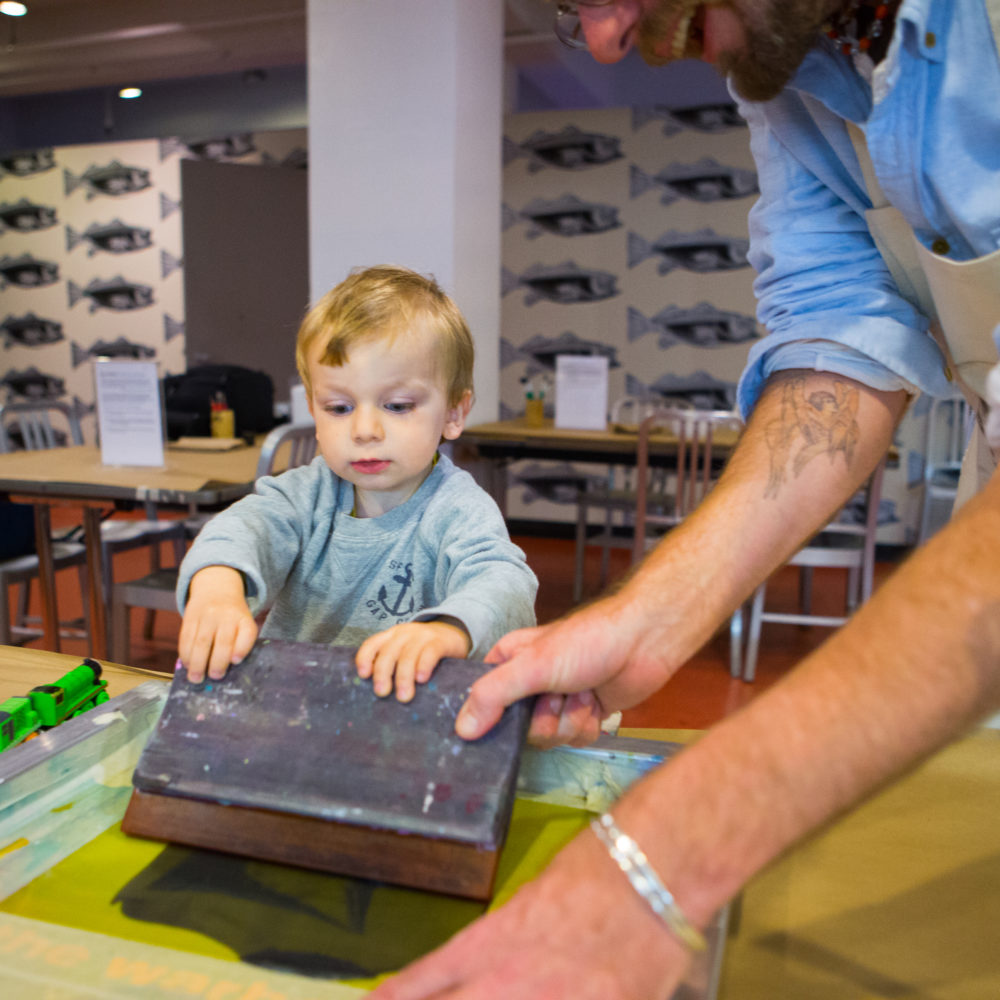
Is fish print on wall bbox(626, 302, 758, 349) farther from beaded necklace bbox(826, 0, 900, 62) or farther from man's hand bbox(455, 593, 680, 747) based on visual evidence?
man's hand bbox(455, 593, 680, 747)

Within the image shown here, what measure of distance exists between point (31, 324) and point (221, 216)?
2176 millimetres

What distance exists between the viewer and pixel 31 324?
23.0 feet

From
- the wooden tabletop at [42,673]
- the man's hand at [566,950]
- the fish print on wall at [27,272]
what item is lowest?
the wooden tabletop at [42,673]

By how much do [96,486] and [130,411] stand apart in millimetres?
396

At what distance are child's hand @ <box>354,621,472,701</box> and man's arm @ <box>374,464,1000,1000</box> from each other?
0.80 feet

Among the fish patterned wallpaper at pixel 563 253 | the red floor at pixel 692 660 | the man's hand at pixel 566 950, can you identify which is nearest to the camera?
the man's hand at pixel 566 950

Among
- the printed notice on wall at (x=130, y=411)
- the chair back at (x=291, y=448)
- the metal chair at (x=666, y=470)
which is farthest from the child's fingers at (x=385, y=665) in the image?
the printed notice on wall at (x=130, y=411)

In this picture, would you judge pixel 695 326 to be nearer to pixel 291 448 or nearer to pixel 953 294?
pixel 291 448

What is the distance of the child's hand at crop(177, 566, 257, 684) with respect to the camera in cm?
76

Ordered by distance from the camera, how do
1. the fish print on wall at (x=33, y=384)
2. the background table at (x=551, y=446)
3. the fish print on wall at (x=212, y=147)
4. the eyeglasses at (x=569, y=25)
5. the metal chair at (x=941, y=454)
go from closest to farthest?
the eyeglasses at (x=569, y=25), the background table at (x=551, y=446), the metal chair at (x=941, y=454), the fish print on wall at (x=212, y=147), the fish print on wall at (x=33, y=384)

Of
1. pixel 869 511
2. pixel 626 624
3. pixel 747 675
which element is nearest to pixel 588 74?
pixel 869 511

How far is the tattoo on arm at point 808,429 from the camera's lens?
2.99 feet

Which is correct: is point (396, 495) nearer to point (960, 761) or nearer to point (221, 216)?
point (960, 761)

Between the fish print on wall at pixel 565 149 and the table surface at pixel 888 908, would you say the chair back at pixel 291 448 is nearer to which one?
the table surface at pixel 888 908
